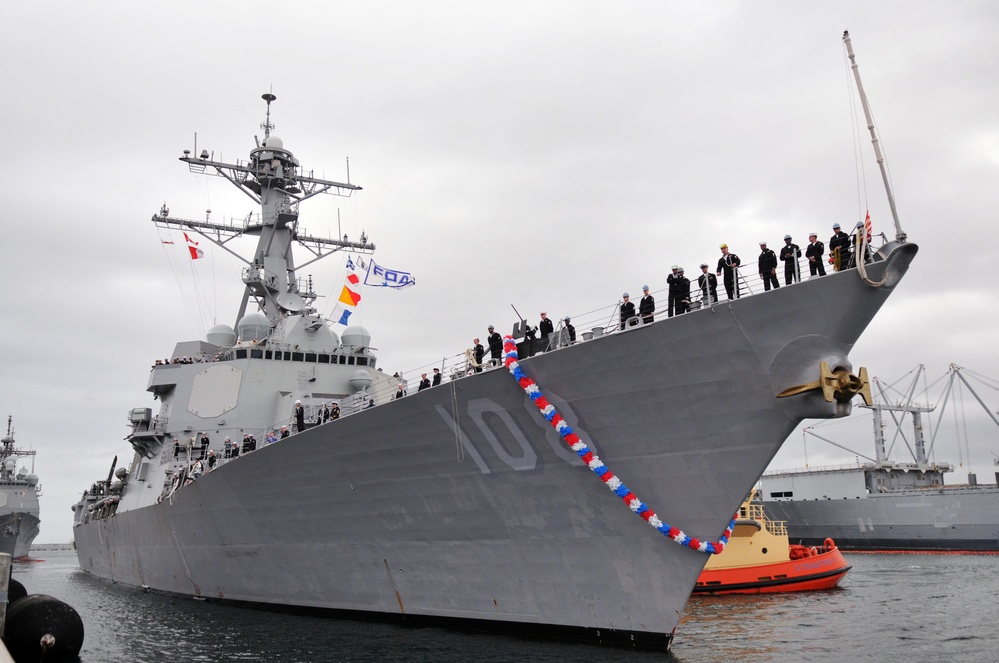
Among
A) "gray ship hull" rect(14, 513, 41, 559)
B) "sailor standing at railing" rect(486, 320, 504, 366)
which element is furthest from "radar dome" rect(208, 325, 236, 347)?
"gray ship hull" rect(14, 513, 41, 559)

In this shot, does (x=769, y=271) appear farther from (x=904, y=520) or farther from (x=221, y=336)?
(x=904, y=520)

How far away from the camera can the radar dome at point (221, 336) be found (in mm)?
21234

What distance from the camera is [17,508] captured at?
46.8 metres

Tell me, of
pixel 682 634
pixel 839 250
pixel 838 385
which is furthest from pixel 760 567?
pixel 839 250

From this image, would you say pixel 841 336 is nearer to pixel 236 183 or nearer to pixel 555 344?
pixel 555 344

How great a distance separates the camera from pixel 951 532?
113 feet

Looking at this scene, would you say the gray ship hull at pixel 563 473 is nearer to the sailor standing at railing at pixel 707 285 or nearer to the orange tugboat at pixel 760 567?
the sailor standing at railing at pixel 707 285

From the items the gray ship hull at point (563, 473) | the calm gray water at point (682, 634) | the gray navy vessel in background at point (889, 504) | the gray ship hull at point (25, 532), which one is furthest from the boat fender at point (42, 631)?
the gray ship hull at point (25, 532)

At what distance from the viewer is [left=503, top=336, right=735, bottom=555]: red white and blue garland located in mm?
9508

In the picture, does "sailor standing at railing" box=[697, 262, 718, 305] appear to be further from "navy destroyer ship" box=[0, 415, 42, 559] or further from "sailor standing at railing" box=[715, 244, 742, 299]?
"navy destroyer ship" box=[0, 415, 42, 559]

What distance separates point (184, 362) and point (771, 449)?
51.5 ft

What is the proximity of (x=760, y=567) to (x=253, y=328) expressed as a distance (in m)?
14.2

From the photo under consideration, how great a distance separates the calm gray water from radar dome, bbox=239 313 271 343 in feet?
22.0

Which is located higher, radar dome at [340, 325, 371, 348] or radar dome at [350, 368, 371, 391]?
radar dome at [340, 325, 371, 348]
